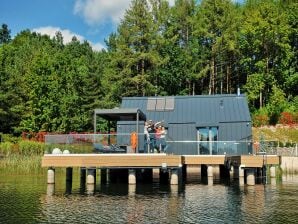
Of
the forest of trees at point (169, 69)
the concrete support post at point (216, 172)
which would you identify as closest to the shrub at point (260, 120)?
the forest of trees at point (169, 69)

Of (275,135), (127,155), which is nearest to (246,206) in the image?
(127,155)

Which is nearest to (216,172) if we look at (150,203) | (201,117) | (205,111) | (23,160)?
(201,117)

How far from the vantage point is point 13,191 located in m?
23.6

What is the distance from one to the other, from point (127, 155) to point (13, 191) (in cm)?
580

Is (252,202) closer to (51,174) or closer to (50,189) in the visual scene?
(50,189)

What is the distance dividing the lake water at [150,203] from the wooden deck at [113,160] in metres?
1.28

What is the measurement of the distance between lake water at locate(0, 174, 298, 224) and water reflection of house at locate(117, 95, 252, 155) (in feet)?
18.5

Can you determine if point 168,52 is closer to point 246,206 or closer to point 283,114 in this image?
point 283,114

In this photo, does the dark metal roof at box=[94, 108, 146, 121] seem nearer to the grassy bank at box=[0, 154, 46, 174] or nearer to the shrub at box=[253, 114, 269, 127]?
the grassy bank at box=[0, 154, 46, 174]

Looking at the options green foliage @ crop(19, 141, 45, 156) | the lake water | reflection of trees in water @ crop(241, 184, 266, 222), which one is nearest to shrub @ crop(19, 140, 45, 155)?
green foliage @ crop(19, 141, 45, 156)

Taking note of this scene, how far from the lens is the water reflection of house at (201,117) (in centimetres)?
3219

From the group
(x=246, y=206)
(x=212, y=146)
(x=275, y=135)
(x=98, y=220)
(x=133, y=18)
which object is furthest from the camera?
(x=133, y=18)

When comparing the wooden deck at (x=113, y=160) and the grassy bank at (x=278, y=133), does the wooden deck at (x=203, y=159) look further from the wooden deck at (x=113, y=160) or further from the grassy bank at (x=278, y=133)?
the grassy bank at (x=278, y=133)

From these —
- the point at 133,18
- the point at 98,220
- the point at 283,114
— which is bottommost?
the point at 98,220
